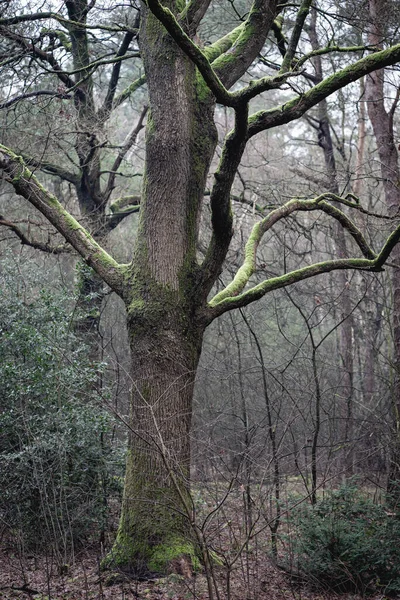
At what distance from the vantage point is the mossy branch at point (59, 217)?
267 inches

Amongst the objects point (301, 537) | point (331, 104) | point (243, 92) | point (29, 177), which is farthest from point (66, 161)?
point (301, 537)

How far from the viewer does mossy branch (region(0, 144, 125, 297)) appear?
679 centimetres

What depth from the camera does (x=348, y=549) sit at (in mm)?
6160

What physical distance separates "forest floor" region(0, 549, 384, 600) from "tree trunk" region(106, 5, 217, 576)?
24 cm

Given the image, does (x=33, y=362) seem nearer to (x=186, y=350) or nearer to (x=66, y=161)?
(x=186, y=350)

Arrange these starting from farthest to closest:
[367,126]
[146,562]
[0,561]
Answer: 1. [367,126]
2. [0,561]
3. [146,562]

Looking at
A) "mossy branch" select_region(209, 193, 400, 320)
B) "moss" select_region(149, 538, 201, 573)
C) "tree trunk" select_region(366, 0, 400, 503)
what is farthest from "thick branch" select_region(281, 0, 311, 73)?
"moss" select_region(149, 538, 201, 573)

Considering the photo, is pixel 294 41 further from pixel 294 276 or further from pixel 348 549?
pixel 348 549

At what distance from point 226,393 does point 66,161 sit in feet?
19.8

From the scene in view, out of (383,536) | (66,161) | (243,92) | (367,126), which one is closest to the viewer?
(243,92)

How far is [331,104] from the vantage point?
1369cm

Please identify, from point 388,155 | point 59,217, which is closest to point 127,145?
point 388,155

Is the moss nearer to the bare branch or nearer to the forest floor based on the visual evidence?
the forest floor

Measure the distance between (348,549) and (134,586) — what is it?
2.14m
